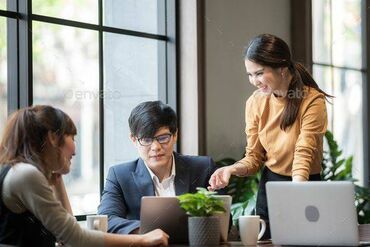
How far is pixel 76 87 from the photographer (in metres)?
4.50

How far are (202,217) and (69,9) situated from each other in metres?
2.08

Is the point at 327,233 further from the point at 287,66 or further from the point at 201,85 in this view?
the point at 201,85

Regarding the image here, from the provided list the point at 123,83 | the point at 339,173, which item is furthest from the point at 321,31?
the point at 123,83

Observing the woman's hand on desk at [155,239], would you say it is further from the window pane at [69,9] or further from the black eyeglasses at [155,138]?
the window pane at [69,9]

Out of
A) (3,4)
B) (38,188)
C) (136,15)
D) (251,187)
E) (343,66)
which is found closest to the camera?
(38,188)

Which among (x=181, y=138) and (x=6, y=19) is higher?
(x=6, y=19)

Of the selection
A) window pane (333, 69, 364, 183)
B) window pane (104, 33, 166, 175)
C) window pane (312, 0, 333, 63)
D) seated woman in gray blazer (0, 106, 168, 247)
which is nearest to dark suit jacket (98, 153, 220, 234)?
seated woman in gray blazer (0, 106, 168, 247)

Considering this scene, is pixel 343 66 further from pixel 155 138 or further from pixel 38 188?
pixel 38 188

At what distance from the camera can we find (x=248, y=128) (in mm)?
3523

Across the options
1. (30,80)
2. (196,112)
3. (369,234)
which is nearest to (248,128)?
(369,234)

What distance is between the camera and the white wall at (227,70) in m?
5.22

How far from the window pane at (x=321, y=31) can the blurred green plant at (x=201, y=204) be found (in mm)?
3981

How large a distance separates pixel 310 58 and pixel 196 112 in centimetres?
152

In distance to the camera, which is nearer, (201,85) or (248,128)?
(248,128)
